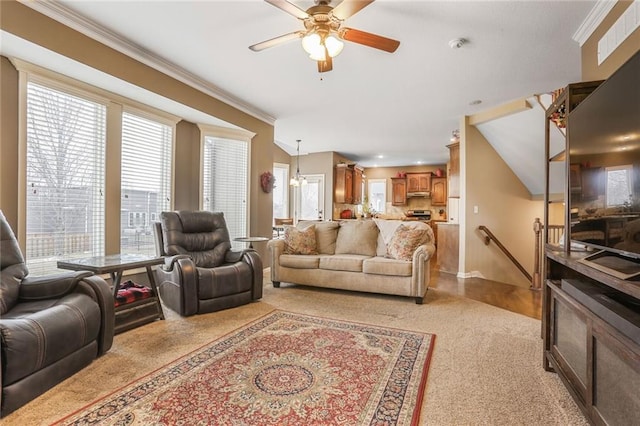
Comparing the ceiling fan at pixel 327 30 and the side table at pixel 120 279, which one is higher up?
the ceiling fan at pixel 327 30

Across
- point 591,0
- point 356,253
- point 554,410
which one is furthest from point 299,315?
point 591,0

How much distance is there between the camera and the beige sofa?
3.65m

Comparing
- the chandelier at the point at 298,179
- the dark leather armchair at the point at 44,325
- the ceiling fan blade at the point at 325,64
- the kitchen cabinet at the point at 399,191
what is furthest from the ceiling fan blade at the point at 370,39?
the kitchen cabinet at the point at 399,191

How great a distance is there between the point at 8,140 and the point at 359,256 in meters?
3.75

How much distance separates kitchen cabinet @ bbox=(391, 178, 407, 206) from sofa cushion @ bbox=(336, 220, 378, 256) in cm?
563

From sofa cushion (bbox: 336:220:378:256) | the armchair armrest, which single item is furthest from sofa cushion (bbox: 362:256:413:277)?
the armchair armrest

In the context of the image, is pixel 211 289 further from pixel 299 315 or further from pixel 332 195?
pixel 332 195

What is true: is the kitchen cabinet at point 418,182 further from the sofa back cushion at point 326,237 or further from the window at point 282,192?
the sofa back cushion at point 326,237

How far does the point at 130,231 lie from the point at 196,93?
6.33 ft

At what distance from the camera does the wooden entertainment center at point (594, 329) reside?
3.80 ft

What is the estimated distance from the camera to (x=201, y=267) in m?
3.54

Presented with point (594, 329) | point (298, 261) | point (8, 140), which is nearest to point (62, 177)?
point (8, 140)

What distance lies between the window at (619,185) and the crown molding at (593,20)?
1.67 metres

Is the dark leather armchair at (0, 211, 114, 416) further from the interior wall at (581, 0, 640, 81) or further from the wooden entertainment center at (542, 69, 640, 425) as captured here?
the interior wall at (581, 0, 640, 81)
